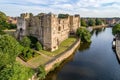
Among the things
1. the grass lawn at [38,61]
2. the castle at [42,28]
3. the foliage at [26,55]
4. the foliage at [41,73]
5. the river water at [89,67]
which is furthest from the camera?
the castle at [42,28]

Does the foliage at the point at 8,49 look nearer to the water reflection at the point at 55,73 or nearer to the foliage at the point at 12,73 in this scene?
the foliage at the point at 12,73

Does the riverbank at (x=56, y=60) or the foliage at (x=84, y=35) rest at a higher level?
the foliage at (x=84, y=35)

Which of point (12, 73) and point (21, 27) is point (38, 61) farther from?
point (21, 27)

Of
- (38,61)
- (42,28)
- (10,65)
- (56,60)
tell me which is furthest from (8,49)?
(42,28)

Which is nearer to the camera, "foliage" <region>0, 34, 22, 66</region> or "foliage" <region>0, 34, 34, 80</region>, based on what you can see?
"foliage" <region>0, 34, 34, 80</region>

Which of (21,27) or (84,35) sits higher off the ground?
(21,27)

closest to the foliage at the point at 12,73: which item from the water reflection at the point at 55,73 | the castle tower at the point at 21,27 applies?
the water reflection at the point at 55,73

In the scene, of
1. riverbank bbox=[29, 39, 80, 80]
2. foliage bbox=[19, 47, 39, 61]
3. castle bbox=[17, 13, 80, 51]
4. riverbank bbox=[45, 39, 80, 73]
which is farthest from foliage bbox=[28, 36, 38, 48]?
riverbank bbox=[45, 39, 80, 73]

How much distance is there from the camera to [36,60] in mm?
49031

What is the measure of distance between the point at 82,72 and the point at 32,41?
71.2ft

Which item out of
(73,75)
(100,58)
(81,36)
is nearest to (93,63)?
(100,58)

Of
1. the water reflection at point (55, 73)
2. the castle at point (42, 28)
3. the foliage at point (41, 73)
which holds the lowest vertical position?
the water reflection at point (55, 73)

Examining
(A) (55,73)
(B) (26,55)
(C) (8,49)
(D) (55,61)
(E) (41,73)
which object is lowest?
(A) (55,73)

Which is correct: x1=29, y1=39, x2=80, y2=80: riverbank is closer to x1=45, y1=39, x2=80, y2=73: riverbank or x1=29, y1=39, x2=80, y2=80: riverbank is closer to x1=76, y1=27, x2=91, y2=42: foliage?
x1=45, y1=39, x2=80, y2=73: riverbank
